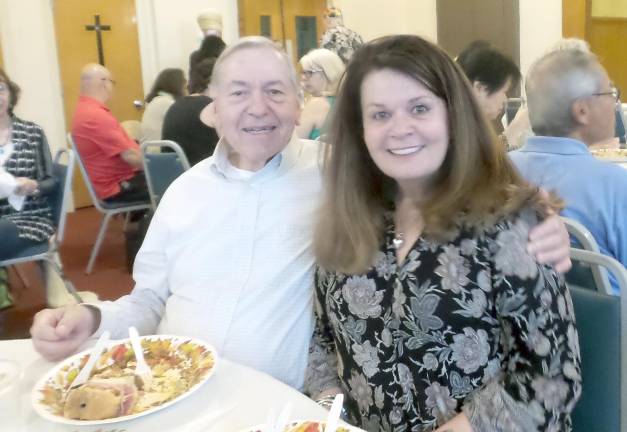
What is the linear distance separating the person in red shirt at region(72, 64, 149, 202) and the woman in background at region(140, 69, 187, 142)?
481 millimetres

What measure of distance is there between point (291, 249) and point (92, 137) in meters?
3.32

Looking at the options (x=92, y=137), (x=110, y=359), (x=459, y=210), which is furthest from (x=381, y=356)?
(x=92, y=137)

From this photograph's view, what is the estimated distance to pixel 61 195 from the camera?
10.3ft

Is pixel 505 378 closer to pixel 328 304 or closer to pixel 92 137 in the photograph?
pixel 328 304

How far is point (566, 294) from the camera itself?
100cm

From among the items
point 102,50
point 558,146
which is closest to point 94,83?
point 102,50

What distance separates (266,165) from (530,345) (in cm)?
70

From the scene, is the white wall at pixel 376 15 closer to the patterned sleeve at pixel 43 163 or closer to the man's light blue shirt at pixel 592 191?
the patterned sleeve at pixel 43 163

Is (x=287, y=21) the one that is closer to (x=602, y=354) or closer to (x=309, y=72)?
(x=309, y=72)

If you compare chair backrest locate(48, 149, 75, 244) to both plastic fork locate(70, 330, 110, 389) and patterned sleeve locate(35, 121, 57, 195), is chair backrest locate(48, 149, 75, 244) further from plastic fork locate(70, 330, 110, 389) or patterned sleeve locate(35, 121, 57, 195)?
plastic fork locate(70, 330, 110, 389)

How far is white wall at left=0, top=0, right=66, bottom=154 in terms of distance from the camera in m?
5.74

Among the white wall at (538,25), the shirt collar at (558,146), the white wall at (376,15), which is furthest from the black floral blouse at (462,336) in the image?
the white wall at (376,15)

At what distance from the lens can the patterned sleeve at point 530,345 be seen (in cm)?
98

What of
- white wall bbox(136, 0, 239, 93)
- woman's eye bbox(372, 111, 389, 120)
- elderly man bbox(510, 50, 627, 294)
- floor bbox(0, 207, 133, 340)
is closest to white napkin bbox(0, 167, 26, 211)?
floor bbox(0, 207, 133, 340)
